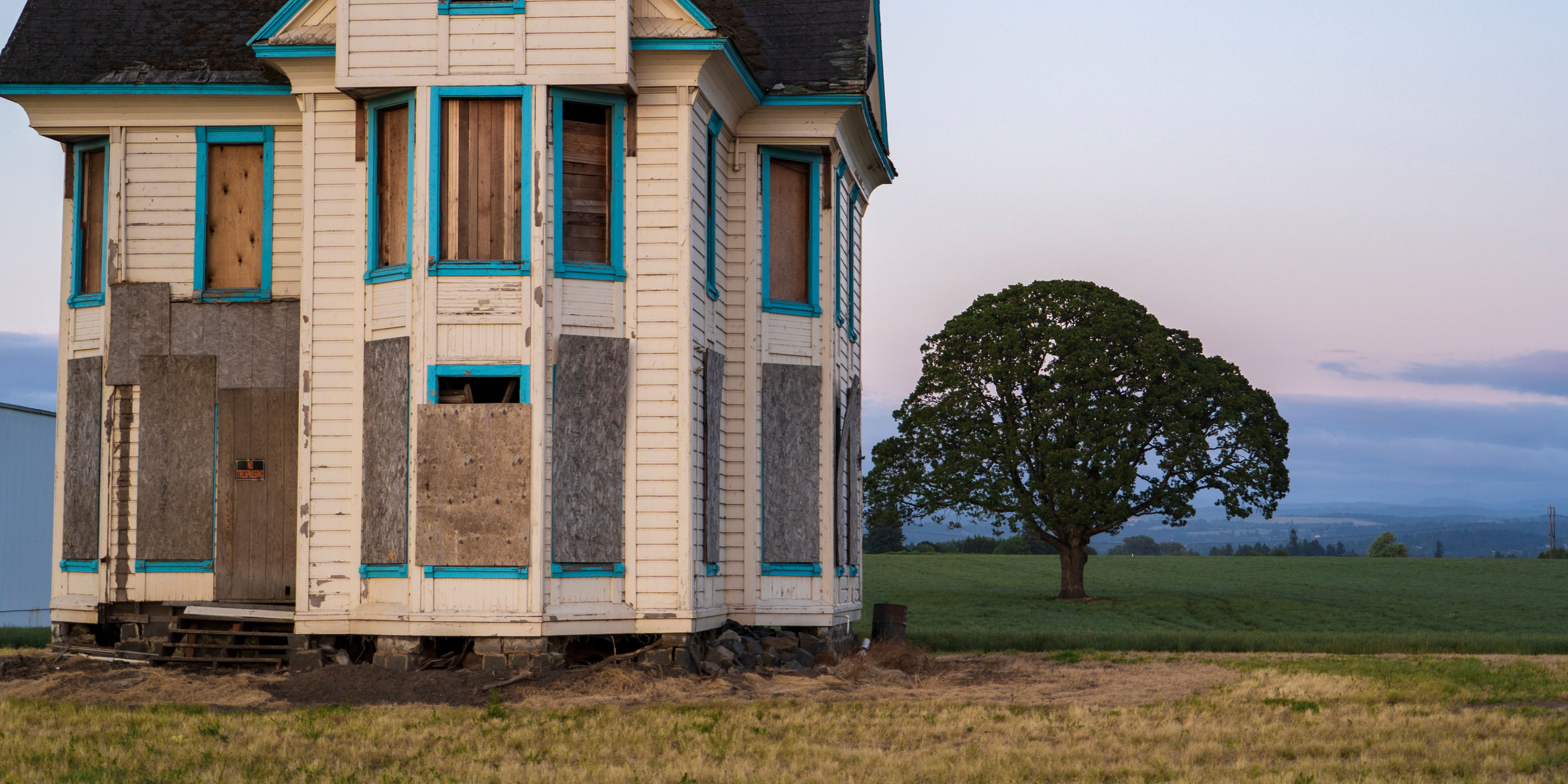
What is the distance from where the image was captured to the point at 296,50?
17.3 m

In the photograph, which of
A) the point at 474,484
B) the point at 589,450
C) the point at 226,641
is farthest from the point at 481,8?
the point at 226,641

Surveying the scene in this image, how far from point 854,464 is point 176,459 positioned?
9814 millimetres

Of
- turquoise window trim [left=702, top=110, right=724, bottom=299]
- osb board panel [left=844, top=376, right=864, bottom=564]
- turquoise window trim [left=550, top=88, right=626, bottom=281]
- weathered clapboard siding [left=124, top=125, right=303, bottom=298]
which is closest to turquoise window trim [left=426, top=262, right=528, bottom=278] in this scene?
turquoise window trim [left=550, top=88, right=626, bottom=281]

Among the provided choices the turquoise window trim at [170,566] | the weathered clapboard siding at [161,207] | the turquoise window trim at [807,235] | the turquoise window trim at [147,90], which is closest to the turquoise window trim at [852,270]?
the turquoise window trim at [807,235]

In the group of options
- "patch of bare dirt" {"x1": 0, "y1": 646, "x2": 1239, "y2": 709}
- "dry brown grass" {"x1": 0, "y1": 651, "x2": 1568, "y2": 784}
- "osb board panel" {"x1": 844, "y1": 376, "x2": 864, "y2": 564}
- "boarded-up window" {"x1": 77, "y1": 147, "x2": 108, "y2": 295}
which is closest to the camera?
"dry brown grass" {"x1": 0, "y1": 651, "x2": 1568, "y2": 784}

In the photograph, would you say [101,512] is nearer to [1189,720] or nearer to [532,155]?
[532,155]

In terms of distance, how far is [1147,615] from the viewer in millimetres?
43875

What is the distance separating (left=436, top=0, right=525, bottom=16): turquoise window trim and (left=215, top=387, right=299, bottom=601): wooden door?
18.7ft

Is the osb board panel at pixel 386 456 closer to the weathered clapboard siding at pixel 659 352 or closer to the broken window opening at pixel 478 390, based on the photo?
the broken window opening at pixel 478 390

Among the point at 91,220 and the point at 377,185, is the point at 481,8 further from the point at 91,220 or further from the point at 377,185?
the point at 91,220

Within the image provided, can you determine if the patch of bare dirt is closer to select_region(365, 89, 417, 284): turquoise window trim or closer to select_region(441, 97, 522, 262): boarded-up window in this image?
select_region(365, 89, 417, 284): turquoise window trim

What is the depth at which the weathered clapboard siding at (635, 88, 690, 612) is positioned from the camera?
55.6 ft

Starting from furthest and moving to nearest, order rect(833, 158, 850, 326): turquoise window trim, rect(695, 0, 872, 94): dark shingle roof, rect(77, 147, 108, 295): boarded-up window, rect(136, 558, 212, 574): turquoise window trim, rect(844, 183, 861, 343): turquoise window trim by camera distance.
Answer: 1. rect(844, 183, 861, 343): turquoise window trim
2. rect(833, 158, 850, 326): turquoise window trim
3. rect(77, 147, 108, 295): boarded-up window
4. rect(695, 0, 872, 94): dark shingle roof
5. rect(136, 558, 212, 574): turquoise window trim

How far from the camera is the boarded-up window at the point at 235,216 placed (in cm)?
1947
